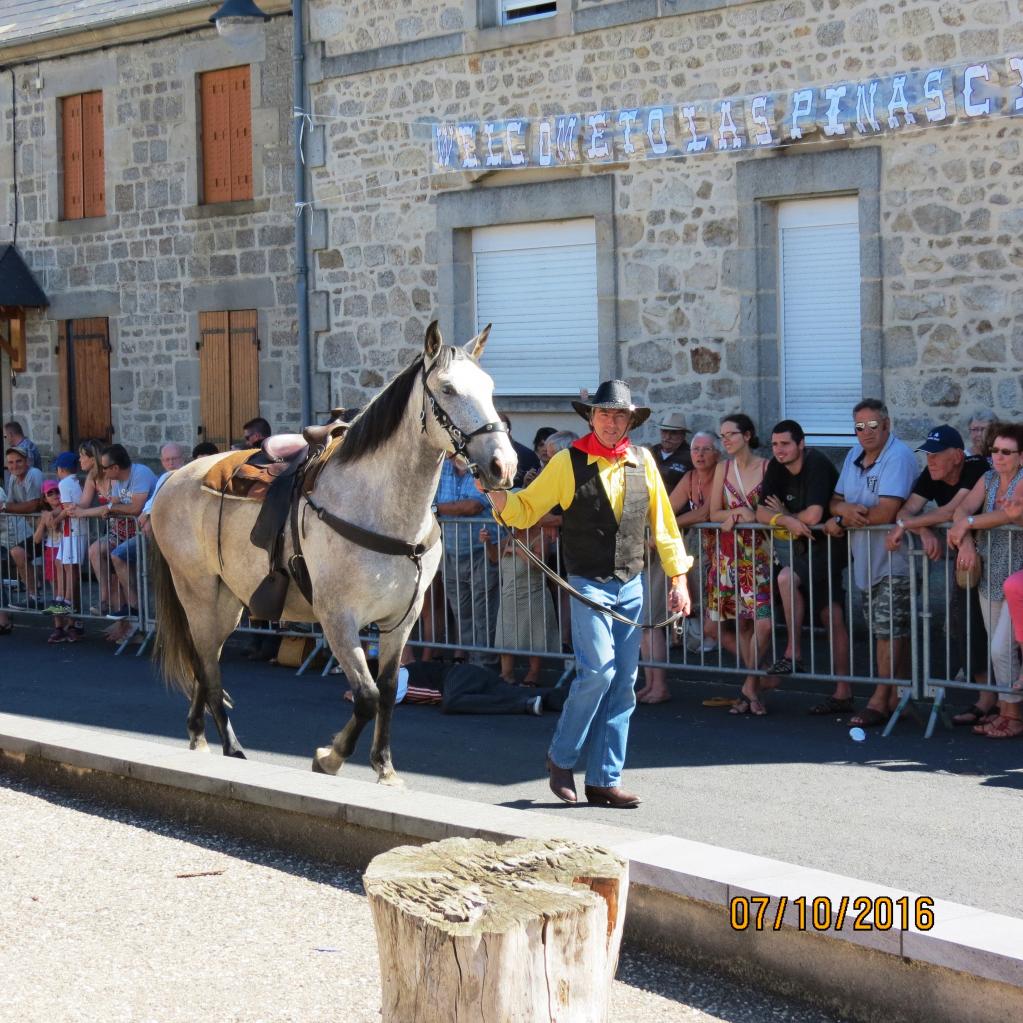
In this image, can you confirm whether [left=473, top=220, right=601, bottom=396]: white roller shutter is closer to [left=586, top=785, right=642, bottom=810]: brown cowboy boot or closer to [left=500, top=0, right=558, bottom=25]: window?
[left=500, top=0, right=558, bottom=25]: window

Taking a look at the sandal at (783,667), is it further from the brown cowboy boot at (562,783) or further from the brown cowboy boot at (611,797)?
the brown cowboy boot at (562,783)

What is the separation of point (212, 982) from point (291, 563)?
125 inches

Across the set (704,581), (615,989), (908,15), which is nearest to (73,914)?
(615,989)

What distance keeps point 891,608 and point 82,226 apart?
13.1 meters

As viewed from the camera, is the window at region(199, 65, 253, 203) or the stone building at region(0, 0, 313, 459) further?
the window at region(199, 65, 253, 203)

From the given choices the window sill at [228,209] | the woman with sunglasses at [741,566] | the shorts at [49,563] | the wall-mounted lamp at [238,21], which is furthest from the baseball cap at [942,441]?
the window sill at [228,209]

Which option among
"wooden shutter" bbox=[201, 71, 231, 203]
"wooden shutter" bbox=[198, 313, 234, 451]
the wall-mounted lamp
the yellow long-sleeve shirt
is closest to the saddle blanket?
the yellow long-sleeve shirt

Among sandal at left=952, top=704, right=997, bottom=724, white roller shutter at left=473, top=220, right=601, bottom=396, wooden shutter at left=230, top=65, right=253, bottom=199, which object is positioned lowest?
sandal at left=952, top=704, right=997, bottom=724

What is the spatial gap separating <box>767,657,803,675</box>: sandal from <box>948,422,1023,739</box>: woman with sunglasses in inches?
46.7

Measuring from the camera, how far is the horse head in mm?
6957

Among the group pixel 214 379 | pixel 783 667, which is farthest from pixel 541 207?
pixel 783 667

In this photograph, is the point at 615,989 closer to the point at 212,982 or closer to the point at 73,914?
the point at 212,982

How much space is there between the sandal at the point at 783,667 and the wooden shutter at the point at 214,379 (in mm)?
9647
